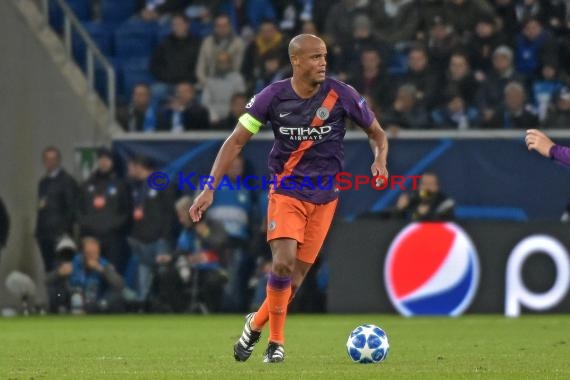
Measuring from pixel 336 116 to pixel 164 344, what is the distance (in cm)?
347

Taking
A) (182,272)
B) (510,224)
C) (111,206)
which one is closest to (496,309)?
(510,224)

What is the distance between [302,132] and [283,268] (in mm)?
1014

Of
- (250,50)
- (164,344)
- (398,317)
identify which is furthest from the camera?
(250,50)

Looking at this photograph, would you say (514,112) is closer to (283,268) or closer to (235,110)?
(235,110)

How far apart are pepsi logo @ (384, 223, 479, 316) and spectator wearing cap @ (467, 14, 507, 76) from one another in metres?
3.09

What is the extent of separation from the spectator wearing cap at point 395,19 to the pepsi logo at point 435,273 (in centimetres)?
376

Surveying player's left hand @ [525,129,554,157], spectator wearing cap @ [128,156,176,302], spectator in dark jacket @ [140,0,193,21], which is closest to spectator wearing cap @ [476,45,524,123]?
spectator wearing cap @ [128,156,176,302]

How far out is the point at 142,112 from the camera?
21.2m

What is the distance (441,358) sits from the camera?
1077 centimetres

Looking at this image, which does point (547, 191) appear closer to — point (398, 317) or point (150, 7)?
point (398, 317)

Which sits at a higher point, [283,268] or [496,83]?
[496,83]

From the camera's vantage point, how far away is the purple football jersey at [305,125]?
10.4 metres

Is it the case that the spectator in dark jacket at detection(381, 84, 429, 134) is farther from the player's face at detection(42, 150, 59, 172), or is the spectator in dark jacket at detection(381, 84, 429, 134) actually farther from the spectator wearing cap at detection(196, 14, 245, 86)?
the player's face at detection(42, 150, 59, 172)

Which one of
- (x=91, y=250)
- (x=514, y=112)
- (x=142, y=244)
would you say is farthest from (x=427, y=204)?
(x=91, y=250)
